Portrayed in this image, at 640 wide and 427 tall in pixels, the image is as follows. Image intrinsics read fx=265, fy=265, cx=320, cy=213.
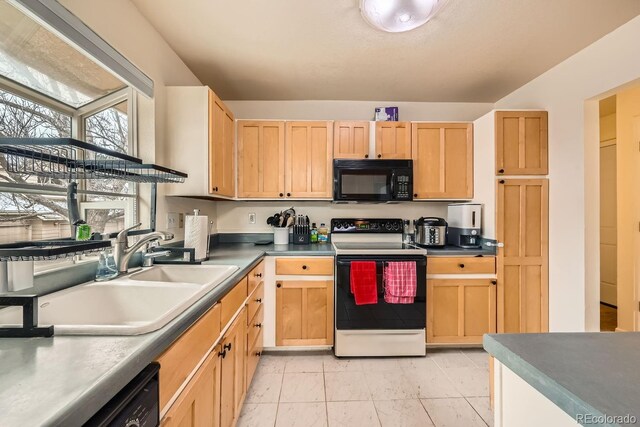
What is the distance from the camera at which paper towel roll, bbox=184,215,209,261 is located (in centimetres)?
170

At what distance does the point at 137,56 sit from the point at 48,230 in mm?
1125

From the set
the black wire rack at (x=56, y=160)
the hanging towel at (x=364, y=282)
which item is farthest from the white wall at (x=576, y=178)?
the black wire rack at (x=56, y=160)

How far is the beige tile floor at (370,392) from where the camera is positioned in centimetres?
155

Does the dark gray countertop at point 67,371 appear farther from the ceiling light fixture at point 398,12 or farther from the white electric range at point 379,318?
the ceiling light fixture at point 398,12

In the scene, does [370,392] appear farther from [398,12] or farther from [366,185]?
[398,12]

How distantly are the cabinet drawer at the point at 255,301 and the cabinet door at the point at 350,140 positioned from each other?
54.7 inches

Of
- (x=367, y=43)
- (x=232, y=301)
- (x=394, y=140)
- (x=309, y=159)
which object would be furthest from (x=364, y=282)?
(x=367, y=43)

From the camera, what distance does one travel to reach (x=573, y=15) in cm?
161

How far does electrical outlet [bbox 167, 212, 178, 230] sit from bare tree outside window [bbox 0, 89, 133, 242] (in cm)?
48

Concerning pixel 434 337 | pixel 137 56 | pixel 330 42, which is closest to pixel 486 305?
pixel 434 337

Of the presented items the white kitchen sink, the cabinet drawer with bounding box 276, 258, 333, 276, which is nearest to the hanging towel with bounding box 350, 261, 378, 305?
the cabinet drawer with bounding box 276, 258, 333, 276

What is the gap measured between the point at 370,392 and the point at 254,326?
0.90 meters

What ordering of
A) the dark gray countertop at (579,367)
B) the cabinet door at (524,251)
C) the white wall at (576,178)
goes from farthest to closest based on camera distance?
the cabinet door at (524,251)
the white wall at (576,178)
the dark gray countertop at (579,367)

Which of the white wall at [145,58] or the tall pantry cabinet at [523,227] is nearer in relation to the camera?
the white wall at [145,58]
